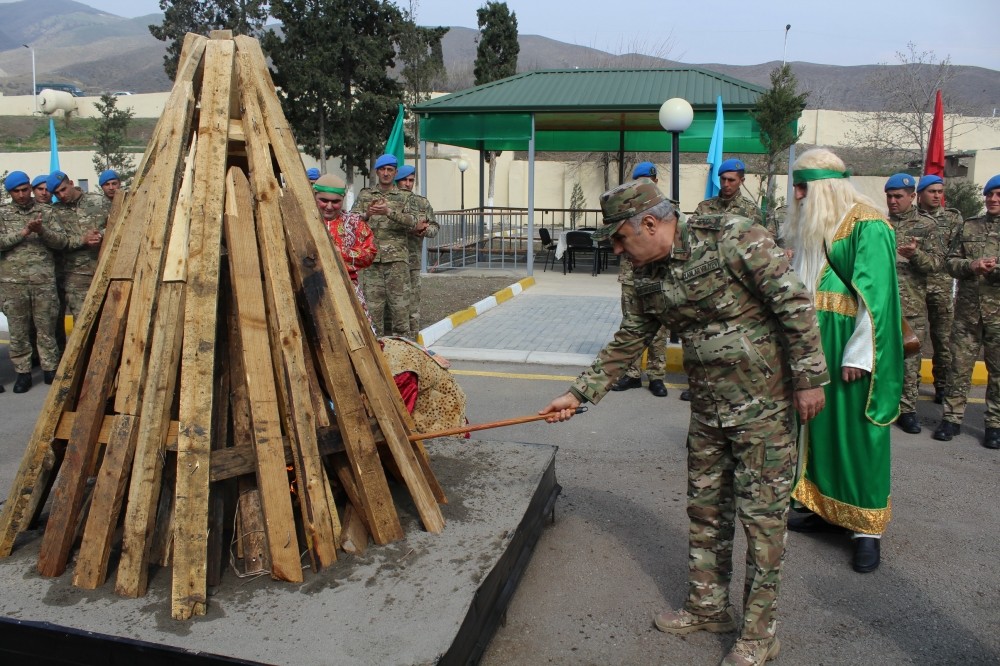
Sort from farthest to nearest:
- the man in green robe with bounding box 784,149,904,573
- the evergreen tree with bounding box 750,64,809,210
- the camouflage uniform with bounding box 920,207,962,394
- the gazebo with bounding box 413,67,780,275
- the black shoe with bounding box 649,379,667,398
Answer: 1. the gazebo with bounding box 413,67,780,275
2. the evergreen tree with bounding box 750,64,809,210
3. the black shoe with bounding box 649,379,667,398
4. the camouflage uniform with bounding box 920,207,962,394
5. the man in green robe with bounding box 784,149,904,573

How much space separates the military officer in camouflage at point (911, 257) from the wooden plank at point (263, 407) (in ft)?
16.9

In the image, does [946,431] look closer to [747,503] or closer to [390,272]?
[747,503]

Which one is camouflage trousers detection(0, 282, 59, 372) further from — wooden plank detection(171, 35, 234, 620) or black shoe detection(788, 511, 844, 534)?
black shoe detection(788, 511, 844, 534)

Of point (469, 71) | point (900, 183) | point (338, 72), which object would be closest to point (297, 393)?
point (900, 183)

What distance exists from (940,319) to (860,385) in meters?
3.80

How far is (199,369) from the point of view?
2873mm

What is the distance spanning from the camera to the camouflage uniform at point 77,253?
7.96 m

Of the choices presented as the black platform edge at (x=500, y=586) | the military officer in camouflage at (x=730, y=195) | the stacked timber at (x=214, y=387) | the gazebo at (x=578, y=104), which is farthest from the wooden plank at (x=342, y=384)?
the gazebo at (x=578, y=104)

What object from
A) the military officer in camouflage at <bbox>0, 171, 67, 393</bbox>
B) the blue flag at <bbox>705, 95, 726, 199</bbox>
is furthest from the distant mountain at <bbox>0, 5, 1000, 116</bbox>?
the military officer in camouflage at <bbox>0, 171, 67, 393</bbox>

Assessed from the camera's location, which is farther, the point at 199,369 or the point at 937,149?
the point at 937,149

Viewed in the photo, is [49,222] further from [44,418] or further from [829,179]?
[829,179]

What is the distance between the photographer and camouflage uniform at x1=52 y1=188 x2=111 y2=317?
796 centimetres

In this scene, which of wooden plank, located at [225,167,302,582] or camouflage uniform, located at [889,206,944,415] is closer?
wooden plank, located at [225,167,302,582]

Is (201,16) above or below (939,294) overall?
above
